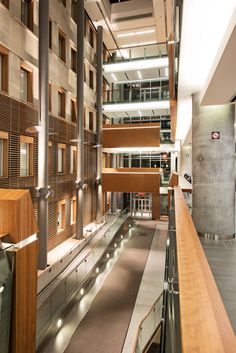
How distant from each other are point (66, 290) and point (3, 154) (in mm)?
4909

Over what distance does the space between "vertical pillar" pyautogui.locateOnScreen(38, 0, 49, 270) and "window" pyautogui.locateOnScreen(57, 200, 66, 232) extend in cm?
257

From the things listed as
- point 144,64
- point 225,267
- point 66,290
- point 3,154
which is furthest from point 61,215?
point 225,267

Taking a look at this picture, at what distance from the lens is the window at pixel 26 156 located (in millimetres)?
9762

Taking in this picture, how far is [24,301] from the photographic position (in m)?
4.10

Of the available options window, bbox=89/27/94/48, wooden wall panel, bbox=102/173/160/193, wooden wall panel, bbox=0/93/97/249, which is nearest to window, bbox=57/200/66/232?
wooden wall panel, bbox=0/93/97/249

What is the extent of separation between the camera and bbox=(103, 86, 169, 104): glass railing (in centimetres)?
1677

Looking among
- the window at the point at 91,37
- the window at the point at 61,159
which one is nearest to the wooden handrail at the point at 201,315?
the window at the point at 61,159

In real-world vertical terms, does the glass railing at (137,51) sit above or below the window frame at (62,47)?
above

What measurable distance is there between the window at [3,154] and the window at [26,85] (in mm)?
1858

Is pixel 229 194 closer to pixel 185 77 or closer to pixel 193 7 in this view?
pixel 185 77

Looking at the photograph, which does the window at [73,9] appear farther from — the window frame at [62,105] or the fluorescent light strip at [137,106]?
the fluorescent light strip at [137,106]

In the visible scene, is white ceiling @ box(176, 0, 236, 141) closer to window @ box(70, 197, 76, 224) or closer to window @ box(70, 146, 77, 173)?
window @ box(70, 146, 77, 173)

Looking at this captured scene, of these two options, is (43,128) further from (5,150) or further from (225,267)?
(225,267)

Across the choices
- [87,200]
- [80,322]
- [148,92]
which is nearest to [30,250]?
[80,322]
